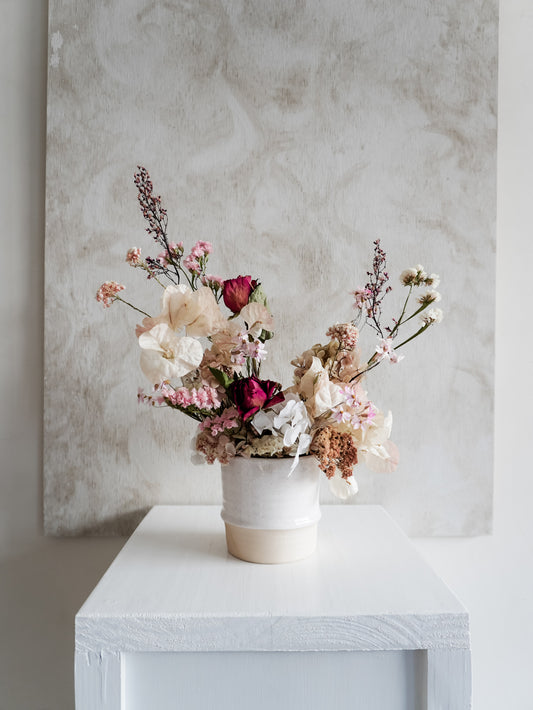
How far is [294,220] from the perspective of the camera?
3.45 feet

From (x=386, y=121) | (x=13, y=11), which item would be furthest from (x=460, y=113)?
(x=13, y=11)

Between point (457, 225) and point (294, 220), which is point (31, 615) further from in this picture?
point (457, 225)

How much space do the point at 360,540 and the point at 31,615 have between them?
62cm

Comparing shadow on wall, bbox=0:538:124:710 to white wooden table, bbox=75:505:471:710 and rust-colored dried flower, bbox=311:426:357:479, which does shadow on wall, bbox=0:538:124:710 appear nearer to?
white wooden table, bbox=75:505:471:710

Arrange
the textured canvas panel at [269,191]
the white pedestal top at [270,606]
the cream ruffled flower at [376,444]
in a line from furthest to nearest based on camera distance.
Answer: the textured canvas panel at [269,191], the cream ruffled flower at [376,444], the white pedestal top at [270,606]

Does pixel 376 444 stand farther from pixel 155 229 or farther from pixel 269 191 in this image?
pixel 269 191

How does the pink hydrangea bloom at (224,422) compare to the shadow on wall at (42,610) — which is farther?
the shadow on wall at (42,610)

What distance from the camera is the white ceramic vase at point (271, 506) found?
2.51 feet

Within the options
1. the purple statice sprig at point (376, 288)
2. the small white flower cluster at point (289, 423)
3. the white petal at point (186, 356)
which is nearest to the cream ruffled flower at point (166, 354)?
the white petal at point (186, 356)

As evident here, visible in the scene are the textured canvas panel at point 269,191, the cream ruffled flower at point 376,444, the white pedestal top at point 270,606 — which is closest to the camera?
the white pedestal top at point 270,606

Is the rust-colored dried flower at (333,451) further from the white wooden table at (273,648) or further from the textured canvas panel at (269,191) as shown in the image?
the textured canvas panel at (269,191)

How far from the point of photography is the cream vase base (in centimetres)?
78

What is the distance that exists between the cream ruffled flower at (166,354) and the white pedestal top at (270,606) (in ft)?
0.83

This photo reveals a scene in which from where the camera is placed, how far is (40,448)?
109 cm
